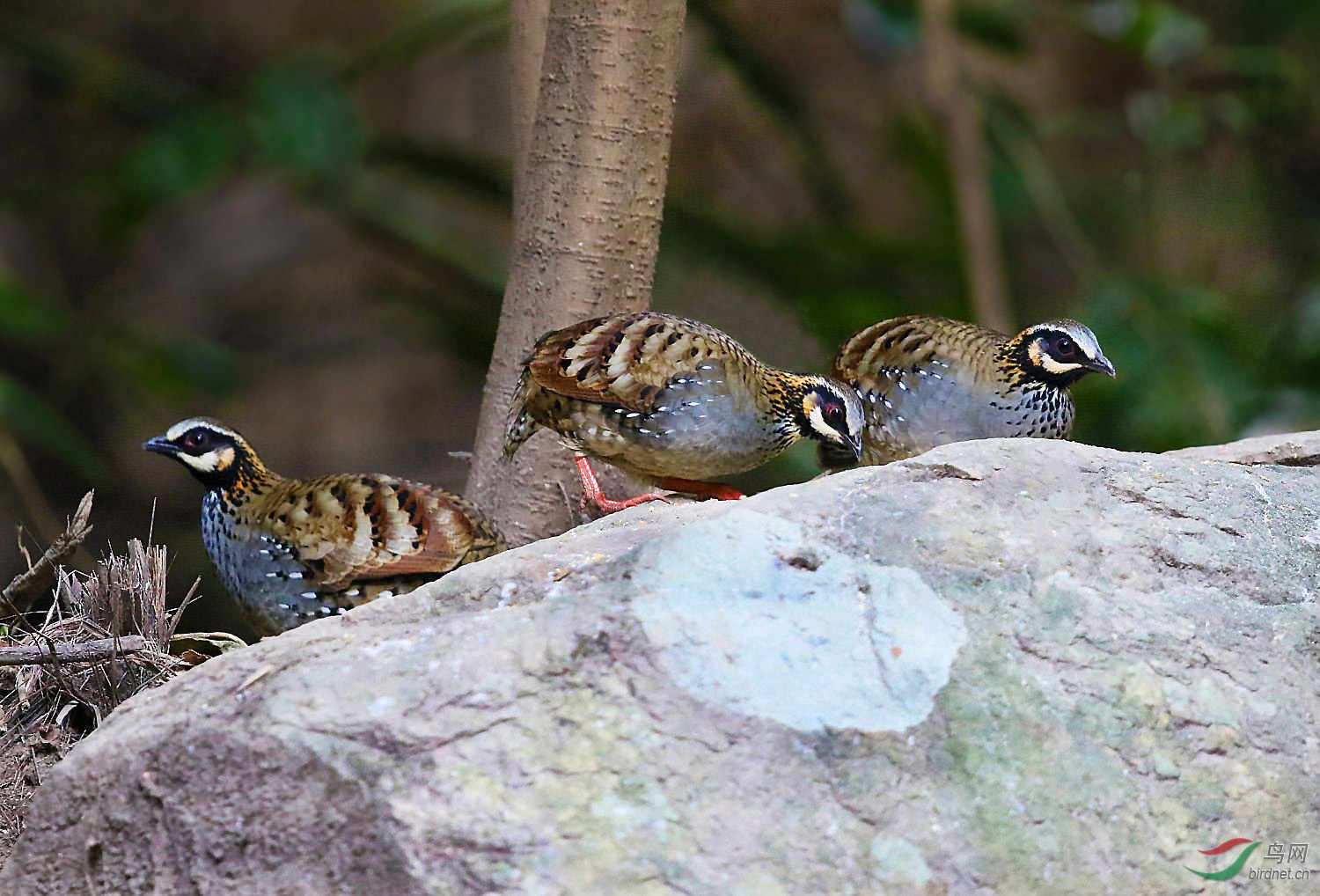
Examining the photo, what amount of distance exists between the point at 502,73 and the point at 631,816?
29.5 ft

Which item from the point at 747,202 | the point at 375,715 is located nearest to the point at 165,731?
the point at 375,715

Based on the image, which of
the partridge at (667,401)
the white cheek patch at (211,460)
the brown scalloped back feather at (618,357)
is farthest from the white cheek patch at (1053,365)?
the white cheek patch at (211,460)

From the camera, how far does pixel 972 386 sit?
4.44 m

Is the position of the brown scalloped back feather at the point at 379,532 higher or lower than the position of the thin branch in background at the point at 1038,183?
lower

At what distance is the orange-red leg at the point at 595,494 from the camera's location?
464cm

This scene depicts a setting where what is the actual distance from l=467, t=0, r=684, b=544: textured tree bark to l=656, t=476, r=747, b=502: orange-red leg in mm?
320

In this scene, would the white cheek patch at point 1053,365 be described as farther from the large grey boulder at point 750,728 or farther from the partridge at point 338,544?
the partridge at point 338,544

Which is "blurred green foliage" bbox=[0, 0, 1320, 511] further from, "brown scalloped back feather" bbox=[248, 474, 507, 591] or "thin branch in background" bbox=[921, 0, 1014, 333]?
"brown scalloped back feather" bbox=[248, 474, 507, 591]

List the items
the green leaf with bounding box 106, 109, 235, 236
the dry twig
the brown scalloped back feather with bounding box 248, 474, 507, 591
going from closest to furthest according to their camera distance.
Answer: the dry twig < the brown scalloped back feather with bounding box 248, 474, 507, 591 < the green leaf with bounding box 106, 109, 235, 236

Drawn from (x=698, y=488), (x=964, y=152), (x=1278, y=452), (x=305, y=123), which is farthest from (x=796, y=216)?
(x=1278, y=452)

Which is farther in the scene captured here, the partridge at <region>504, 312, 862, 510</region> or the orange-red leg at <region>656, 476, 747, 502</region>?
the orange-red leg at <region>656, 476, 747, 502</region>

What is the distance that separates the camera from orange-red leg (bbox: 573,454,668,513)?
4.64 metres

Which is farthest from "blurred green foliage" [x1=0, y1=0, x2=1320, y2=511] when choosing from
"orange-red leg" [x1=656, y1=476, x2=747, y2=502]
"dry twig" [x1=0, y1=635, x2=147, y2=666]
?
"dry twig" [x1=0, y1=635, x2=147, y2=666]

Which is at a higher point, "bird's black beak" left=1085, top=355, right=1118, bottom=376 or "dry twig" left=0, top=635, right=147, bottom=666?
"bird's black beak" left=1085, top=355, right=1118, bottom=376
